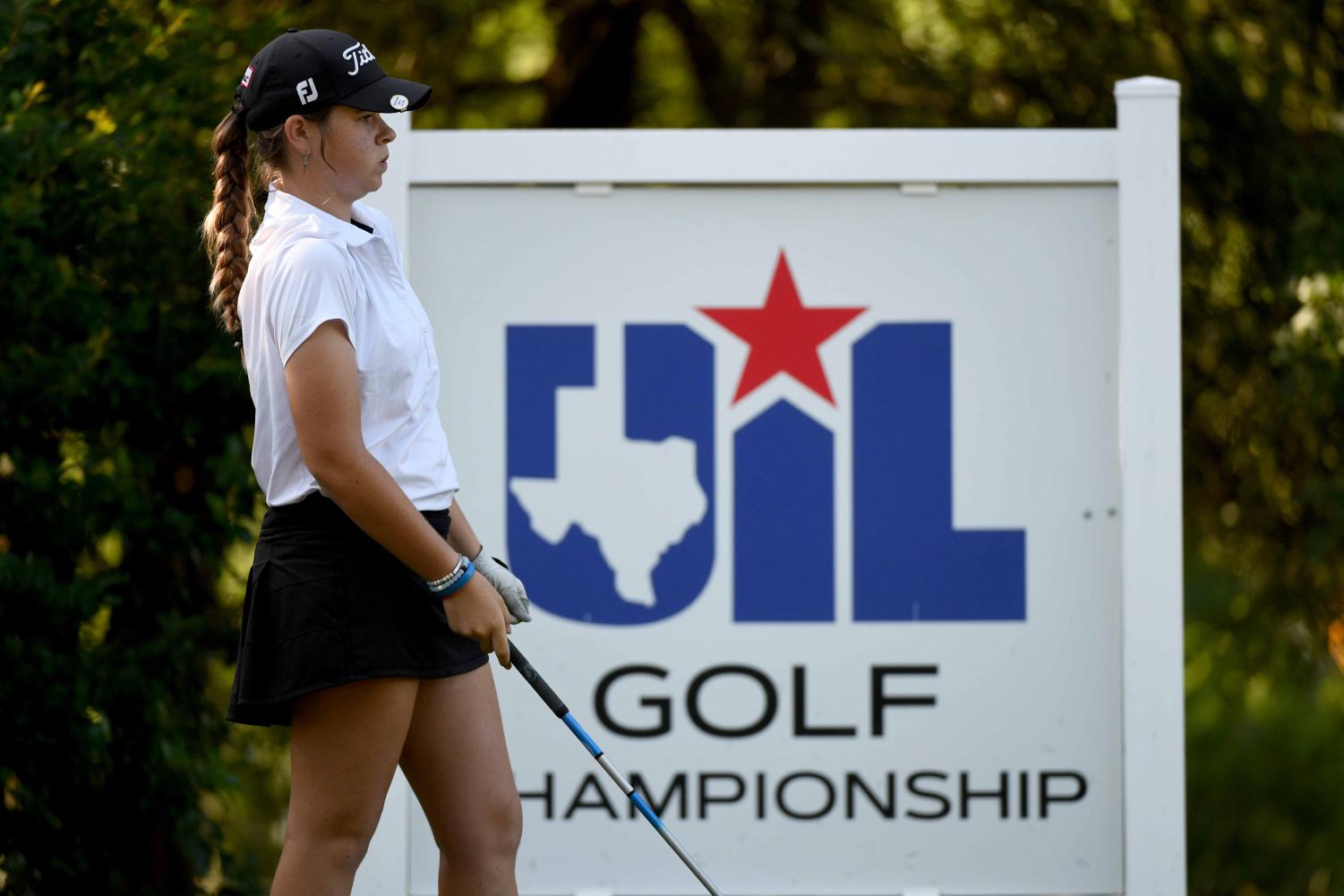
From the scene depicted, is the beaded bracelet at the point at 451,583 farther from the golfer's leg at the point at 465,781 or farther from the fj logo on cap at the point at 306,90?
the fj logo on cap at the point at 306,90

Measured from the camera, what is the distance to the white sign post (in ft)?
11.7

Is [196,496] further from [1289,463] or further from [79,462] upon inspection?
[1289,463]

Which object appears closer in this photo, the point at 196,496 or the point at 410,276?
the point at 410,276

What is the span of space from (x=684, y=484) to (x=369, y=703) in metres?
1.23

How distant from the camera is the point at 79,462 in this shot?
142 inches

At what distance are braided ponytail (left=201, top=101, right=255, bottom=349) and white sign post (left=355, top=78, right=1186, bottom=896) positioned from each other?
96 cm

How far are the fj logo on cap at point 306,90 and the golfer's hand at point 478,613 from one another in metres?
0.73

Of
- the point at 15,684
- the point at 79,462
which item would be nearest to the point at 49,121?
the point at 79,462

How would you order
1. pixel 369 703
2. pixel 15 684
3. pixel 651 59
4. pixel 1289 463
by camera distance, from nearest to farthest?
1. pixel 369 703
2. pixel 15 684
3. pixel 1289 463
4. pixel 651 59

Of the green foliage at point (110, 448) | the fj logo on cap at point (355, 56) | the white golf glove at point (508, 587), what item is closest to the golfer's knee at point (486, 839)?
the white golf glove at point (508, 587)

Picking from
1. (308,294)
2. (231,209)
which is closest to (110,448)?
(231,209)

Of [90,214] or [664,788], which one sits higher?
[90,214]

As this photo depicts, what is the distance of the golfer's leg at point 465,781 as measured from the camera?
256 cm

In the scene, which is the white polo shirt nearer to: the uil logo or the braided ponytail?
the braided ponytail
